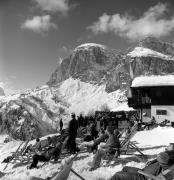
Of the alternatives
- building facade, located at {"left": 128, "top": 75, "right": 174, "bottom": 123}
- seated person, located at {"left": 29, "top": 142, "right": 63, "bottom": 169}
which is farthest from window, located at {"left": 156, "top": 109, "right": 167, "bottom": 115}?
seated person, located at {"left": 29, "top": 142, "right": 63, "bottom": 169}

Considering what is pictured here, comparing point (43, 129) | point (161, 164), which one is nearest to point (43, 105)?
point (43, 129)

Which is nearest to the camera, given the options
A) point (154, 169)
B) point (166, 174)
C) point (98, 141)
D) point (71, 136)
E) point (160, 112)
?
point (166, 174)

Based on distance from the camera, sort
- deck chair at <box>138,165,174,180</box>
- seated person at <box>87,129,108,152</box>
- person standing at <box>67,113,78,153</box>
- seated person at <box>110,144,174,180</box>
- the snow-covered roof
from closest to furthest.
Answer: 1. deck chair at <box>138,165,174,180</box>
2. seated person at <box>110,144,174,180</box>
3. seated person at <box>87,129,108,152</box>
4. person standing at <box>67,113,78,153</box>
5. the snow-covered roof

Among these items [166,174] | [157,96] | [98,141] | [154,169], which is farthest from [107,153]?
[157,96]

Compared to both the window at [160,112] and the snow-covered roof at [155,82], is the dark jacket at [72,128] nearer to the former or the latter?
the snow-covered roof at [155,82]

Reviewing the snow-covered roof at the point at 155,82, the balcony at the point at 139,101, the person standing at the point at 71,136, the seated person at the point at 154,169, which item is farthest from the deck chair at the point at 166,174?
the balcony at the point at 139,101

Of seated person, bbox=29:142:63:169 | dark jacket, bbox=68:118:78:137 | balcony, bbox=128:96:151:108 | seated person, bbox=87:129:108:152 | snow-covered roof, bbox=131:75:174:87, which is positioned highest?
snow-covered roof, bbox=131:75:174:87

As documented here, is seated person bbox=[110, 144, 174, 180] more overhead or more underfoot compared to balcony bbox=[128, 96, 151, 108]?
more underfoot

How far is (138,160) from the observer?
865 cm

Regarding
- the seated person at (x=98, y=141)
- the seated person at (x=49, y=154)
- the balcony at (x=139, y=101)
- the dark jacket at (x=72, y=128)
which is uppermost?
the balcony at (x=139, y=101)

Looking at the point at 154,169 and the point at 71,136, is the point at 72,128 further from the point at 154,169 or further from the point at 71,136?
the point at 154,169

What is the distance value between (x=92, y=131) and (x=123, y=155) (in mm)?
5422

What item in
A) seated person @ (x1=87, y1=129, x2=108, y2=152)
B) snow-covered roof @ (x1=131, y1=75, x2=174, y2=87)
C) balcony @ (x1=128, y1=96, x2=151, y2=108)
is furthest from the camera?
balcony @ (x1=128, y1=96, x2=151, y2=108)

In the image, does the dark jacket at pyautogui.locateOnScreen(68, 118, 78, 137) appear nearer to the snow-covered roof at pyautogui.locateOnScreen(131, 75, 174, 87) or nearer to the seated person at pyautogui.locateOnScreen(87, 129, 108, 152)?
the seated person at pyautogui.locateOnScreen(87, 129, 108, 152)
